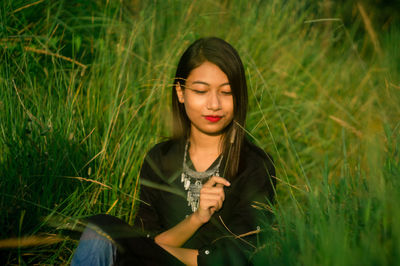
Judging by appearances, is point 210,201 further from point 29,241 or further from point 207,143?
point 29,241

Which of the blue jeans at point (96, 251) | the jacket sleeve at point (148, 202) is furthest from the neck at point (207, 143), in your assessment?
the blue jeans at point (96, 251)

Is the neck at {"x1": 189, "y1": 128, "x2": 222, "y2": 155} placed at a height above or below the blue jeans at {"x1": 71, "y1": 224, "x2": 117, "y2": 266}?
above

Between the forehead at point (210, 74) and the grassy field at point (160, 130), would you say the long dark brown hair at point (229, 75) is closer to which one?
the forehead at point (210, 74)

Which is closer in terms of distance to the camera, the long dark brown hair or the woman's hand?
the woman's hand

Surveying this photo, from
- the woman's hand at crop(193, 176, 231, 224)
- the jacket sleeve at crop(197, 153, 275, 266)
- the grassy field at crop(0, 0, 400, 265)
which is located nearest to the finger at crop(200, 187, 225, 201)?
the woman's hand at crop(193, 176, 231, 224)

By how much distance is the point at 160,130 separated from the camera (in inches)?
99.1

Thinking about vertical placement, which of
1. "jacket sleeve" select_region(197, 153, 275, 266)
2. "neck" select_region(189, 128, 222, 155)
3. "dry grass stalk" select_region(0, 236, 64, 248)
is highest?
"neck" select_region(189, 128, 222, 155)

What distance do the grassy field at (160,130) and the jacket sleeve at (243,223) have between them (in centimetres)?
14

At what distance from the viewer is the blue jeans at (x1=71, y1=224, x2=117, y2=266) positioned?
1.55 m

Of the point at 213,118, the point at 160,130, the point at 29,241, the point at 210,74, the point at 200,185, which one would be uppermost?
the point at 210,74

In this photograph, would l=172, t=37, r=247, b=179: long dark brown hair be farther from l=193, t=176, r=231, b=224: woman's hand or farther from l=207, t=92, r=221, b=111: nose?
l=193, t=176, r=231, b=224: woman's hand

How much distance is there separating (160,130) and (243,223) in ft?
3.31

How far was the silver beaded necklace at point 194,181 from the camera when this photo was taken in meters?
1.84

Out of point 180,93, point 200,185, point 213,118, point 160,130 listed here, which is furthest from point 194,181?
point 160,130
